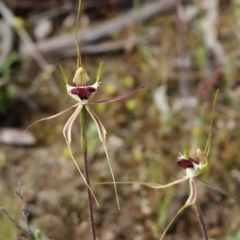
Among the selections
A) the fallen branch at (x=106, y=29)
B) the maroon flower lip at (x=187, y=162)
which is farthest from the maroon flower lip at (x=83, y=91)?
the fallen branch at (x=106, y=29)

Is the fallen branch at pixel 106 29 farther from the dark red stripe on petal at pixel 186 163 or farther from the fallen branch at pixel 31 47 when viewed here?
the dark red stripe on petal at pixel 186 163

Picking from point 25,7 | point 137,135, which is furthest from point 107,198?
point 25,7

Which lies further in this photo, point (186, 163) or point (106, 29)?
point (106, 29)

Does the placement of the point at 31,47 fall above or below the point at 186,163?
below

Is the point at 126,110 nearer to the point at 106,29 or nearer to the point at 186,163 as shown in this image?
the point at 106,29

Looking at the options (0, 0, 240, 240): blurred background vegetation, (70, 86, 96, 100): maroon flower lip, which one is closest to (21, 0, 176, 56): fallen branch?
(0, 0, 240, 240): blurred background vegetation

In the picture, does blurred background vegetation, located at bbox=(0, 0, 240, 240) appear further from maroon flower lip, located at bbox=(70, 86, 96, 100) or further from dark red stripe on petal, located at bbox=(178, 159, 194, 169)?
maroon flower lip, located at bbox=(70, 86, 96, 100)

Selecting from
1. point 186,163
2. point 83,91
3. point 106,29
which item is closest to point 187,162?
point 186,163

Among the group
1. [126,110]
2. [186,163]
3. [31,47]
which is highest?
[186,163]
